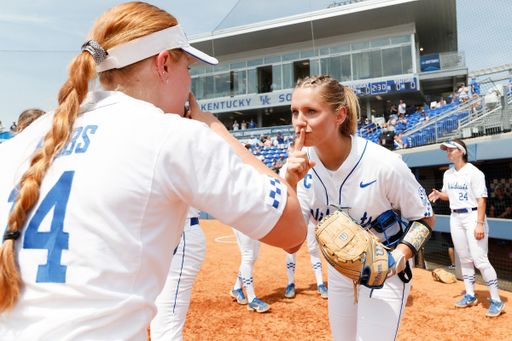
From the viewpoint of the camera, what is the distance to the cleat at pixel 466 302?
16.8ft

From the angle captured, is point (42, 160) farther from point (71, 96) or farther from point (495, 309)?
point (495, 309)

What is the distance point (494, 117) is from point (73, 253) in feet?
30.0

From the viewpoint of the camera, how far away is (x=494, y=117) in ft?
25.6

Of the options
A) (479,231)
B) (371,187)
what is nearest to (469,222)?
(479,231)

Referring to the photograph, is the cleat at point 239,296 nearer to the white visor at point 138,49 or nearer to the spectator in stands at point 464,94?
the white visor at point 138,49

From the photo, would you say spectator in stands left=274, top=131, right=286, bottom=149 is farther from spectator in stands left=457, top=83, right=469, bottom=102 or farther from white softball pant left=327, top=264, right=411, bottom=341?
white softball pant left=327, top=264, right=411, bottom=341

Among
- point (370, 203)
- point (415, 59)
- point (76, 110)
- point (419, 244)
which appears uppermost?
point (415, 59)

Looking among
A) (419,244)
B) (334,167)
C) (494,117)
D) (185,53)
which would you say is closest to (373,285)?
(419,244)

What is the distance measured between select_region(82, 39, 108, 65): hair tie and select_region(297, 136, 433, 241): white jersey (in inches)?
65.7

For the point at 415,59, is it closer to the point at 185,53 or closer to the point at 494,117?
the point at 494,117

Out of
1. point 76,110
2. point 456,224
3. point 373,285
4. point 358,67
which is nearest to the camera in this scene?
point 76,110

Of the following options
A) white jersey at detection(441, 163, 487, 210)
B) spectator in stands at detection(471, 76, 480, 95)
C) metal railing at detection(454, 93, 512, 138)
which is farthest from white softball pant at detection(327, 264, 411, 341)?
spectator in stands at detection(471, 76, 480, 95)

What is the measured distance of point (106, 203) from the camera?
2.87 ft

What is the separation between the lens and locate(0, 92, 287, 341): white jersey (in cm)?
85
